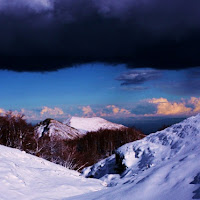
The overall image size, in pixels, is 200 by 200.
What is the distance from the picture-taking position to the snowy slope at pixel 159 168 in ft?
Result: 16.7

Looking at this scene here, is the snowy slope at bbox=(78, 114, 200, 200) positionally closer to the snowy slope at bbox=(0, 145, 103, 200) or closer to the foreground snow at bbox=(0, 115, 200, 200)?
the foreground snow at bbox=(0, 115, 200, 200)

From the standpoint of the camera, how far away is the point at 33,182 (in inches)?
401

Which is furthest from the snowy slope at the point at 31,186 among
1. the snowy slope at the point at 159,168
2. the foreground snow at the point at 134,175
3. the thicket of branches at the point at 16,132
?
the thicket of branches at the point at 16,132

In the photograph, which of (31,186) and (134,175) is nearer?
(31,186)

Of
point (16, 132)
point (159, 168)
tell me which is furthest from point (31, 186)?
point (16, 132)

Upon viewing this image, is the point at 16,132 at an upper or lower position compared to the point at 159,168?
upper

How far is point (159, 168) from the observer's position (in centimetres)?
652

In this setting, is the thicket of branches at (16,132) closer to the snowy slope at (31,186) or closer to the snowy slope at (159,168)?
the snowy slope at (159,168)

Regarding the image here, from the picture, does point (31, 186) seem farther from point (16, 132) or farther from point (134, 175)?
point (16, 132)

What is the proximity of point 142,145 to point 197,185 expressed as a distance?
10792 millimetres

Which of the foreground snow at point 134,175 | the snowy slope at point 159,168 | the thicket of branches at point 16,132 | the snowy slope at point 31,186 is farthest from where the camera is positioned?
the thicket of branches at point 16,132

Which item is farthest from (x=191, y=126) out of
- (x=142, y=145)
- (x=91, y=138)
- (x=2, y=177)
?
(x=91, y=138)

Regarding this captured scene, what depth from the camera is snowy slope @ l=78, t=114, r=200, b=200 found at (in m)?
5.10

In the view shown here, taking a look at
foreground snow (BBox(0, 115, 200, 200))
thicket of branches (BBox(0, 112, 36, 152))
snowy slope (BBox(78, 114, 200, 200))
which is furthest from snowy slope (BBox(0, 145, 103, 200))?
thicket of branches (BBox(0, 112, 36, 152))
